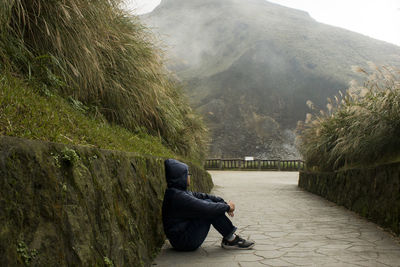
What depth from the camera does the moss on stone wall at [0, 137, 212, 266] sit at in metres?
1.47

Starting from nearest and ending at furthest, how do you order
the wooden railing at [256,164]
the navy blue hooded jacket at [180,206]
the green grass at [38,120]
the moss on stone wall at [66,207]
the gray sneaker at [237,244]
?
the moss on stone wall at [66,207] < the green grass at [38,120] < the navy blue hooded jacket at [180,206] < the gray sneaker at [237,244] < the wooden railing at [256,164]

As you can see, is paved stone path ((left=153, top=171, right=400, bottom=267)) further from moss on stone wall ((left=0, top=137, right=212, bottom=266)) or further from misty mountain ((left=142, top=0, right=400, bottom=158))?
misty mountain ((left=142, top=0, right=400, bottom=158))

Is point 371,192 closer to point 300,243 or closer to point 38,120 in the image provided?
point 300,243

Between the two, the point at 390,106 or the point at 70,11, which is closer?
the point at 70,11

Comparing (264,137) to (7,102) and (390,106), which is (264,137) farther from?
(7,102)

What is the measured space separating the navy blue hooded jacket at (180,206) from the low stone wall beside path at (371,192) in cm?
228

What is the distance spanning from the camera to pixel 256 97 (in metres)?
56.5

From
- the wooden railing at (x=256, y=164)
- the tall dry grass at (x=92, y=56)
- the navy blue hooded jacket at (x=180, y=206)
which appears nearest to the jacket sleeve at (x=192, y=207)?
the navy blue hooded jacket at (x=180, y=206)

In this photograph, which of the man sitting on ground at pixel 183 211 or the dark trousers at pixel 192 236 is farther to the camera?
the dark trousers at pixel 192 236

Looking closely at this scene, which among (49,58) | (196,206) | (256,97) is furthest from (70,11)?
(256,97)

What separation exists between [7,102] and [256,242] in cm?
294

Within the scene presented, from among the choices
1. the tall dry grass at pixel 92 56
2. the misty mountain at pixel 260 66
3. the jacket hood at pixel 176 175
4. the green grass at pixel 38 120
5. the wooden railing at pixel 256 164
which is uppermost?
the misty mountain at pixel 260 66

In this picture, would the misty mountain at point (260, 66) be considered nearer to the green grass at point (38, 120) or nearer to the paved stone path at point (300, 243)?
the paved stone path at point (300, 243)

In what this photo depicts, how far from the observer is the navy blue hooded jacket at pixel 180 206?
11.5ft
